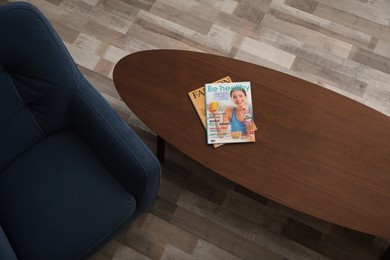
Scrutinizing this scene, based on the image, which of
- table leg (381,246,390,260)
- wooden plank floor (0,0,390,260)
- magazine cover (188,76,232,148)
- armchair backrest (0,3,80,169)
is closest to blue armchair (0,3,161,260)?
armchair backrest (0,3,80,169)

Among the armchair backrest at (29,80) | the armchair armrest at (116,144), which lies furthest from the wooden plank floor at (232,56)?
the armchair backrest at (29,80)

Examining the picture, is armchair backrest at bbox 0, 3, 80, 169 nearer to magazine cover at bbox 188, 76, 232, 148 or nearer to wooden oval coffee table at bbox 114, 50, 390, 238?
wooden oval coffee table at bbox 114, 50, 390, 238

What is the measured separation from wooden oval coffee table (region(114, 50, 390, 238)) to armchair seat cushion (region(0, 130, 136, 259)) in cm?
34

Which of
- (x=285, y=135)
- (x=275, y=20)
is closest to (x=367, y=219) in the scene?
(x=285, y=135)

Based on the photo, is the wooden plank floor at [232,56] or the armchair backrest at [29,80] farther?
the wooden plank floor at [232,56]

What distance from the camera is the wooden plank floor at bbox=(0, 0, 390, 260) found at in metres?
2.44

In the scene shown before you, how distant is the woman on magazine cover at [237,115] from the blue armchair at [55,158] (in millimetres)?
399

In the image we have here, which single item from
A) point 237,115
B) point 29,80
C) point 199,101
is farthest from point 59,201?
point 237,115

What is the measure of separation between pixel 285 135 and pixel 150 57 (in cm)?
78

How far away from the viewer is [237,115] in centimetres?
219

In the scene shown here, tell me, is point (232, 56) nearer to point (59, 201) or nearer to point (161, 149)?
point (161, 149)

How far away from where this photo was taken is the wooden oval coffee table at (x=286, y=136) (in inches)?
78.6

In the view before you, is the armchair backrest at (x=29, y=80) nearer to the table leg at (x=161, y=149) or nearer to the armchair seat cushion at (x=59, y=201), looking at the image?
the armchair seat cushion at (x=59, y=201)

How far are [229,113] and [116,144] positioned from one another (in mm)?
572
